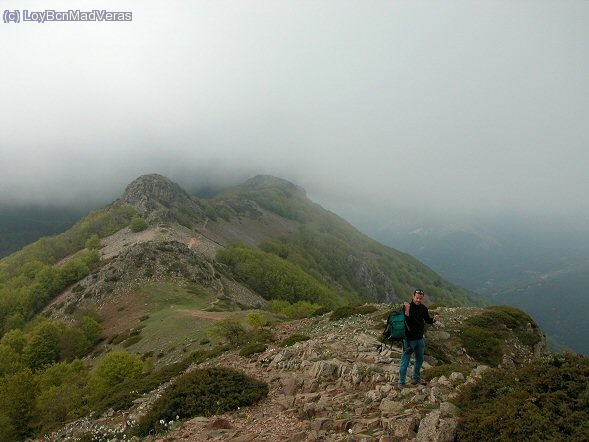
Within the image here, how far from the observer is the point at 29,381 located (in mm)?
29516

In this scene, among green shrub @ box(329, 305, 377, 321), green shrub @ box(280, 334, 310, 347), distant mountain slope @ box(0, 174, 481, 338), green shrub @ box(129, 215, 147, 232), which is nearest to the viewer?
green shrub @ box(280, 334, 310, 347)

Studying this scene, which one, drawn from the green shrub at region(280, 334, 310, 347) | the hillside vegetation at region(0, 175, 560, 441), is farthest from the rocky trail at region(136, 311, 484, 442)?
the green shrub at region(280, 334, 310, 347)

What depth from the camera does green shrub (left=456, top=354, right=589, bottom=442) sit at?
8.95 meters

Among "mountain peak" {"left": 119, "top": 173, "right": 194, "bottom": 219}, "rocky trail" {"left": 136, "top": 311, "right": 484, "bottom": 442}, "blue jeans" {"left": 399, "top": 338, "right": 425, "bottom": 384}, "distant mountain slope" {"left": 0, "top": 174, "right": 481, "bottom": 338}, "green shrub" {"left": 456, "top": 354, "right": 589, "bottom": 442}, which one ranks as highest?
"green shrub" {"left": 456, "top": 354, "right": 589, "bottom": 442}

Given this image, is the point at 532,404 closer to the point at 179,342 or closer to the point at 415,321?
the point at 415,321

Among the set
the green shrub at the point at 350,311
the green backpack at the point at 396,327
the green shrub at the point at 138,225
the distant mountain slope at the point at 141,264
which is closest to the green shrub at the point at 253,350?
the green shrub at the point at 350,311

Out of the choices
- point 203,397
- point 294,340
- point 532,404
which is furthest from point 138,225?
point 532,404

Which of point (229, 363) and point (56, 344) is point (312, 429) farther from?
point (56, 344)

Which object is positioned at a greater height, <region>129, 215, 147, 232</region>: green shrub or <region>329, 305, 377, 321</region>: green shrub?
<region>329, 305, 377, 321</region>: green shrub

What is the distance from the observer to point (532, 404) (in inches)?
381

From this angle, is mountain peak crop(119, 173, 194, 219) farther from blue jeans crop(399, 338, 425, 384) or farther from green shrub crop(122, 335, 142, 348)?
blue jeans crop(399, 338, 425, 384)

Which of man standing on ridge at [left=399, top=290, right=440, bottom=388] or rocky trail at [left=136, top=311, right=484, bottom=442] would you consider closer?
rocky trail at [left=136, top=311, right=484, bottom=442]

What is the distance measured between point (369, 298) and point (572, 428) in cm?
19529

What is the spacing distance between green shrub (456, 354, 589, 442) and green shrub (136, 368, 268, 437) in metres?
8.74
